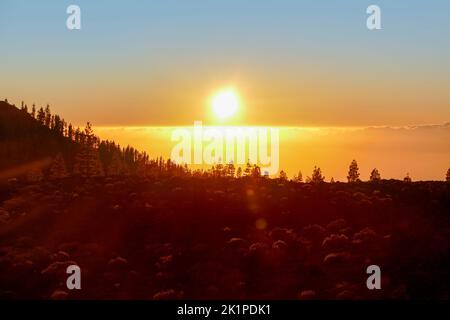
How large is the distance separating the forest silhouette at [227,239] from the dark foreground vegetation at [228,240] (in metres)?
0.08

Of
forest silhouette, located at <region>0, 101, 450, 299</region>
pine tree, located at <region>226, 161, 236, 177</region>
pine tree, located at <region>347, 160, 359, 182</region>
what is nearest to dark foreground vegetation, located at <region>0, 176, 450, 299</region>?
forest silhouette, located at <region>0, 101, 450, 299</region>

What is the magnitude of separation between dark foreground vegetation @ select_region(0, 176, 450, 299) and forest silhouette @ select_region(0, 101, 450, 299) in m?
0.08

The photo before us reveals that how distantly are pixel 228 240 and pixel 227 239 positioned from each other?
0.65 ft

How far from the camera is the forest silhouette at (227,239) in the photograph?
78.5 ft

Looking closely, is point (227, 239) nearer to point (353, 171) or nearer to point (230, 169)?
point (353, 171)

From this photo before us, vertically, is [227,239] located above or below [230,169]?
below

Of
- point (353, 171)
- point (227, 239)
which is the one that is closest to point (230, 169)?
point (353, 171)

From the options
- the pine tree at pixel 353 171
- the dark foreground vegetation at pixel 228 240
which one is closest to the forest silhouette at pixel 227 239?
the dark foreground vegetation at pixel 228 240

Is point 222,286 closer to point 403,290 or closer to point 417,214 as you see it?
point 403,290

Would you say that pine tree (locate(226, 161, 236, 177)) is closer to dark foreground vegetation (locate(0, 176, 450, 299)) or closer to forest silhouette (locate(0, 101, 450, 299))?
forest silhouette (locate(0, 101, 450, 299))

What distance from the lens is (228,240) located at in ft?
96.7

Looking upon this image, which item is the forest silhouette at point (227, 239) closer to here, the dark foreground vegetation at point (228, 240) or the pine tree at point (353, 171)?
the dark foreground vegetation at point (228, 240)

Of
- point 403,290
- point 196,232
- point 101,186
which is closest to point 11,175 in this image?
point 101,186

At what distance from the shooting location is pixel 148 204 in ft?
118
